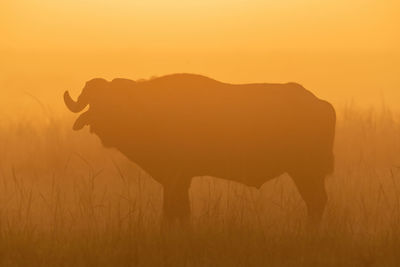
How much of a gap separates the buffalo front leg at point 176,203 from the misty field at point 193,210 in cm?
7

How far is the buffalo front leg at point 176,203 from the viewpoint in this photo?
16.0ft

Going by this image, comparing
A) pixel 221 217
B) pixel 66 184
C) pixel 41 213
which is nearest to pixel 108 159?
pixel 66 184

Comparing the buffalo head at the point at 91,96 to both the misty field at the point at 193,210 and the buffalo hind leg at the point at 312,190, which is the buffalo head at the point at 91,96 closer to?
the misty field at the point at 193,210

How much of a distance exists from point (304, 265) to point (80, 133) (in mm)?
2571

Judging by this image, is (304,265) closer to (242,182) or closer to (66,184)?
(242,182)

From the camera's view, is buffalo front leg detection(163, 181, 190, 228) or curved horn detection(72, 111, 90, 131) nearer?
buffalo front leg detection(163, 181, 190, 228)

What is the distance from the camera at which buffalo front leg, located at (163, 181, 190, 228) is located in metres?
4.87

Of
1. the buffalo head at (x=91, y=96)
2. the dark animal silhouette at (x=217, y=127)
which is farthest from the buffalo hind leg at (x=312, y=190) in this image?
the buffalo head at (x=91, y=96)

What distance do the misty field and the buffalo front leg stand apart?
71 mm

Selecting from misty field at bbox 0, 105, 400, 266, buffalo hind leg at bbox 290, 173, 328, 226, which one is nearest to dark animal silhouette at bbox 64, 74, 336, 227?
buffalo hind leg at bbox 290, 173, 328, 226

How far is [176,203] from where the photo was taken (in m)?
4.94

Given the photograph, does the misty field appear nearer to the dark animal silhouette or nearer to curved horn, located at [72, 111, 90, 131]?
the dark animal silhouette

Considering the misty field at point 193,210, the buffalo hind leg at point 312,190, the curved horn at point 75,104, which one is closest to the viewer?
the misty field at point 193,210

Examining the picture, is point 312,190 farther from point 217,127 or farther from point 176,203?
point 176,203
